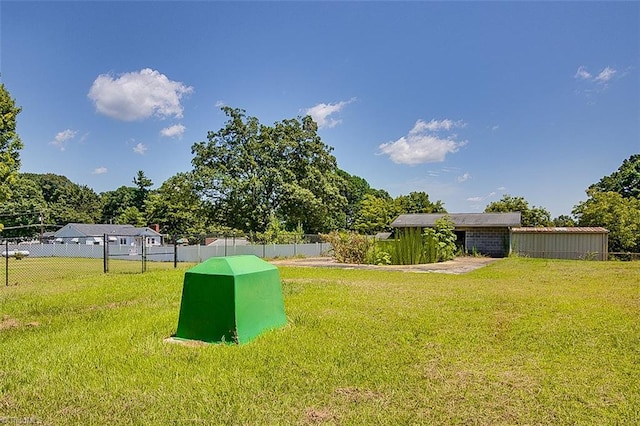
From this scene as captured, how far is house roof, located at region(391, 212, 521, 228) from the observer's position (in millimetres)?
22484

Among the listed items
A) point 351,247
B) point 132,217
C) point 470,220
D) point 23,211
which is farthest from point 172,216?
point 470,220

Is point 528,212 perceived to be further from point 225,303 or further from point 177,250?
point 225,303

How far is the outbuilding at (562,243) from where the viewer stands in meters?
20.3

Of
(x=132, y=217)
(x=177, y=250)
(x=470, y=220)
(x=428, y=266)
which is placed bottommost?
(x=428, y=266)

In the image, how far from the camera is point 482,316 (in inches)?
236

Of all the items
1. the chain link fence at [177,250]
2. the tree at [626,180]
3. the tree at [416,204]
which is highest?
the tree at [626,180]

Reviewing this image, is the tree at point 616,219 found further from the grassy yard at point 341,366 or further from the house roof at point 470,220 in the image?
the grassy yard at point 341,366

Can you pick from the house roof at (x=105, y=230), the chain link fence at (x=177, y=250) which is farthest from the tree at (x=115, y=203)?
the chain link fence at (x=177, y=250)

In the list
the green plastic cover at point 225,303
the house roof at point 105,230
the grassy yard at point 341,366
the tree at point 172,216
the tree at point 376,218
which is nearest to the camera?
the grassy yard at point 341,366

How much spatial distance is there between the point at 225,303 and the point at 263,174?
25.7m

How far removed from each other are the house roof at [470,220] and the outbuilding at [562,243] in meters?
0.71

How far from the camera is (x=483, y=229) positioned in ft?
77.0

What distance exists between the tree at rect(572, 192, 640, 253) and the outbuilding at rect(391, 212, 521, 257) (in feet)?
18.0

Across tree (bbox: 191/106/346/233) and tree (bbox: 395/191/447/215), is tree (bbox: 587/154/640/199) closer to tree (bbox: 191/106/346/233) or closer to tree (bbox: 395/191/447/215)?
tree (bbox: 395/191/447/215)
